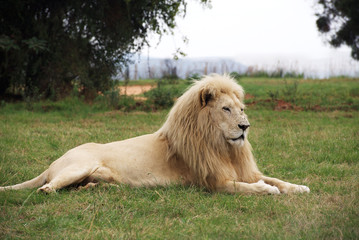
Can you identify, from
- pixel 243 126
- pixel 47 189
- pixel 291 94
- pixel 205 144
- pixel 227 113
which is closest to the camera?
pixel 47 189

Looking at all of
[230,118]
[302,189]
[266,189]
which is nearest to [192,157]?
[230,118]

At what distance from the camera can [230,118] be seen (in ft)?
14.3

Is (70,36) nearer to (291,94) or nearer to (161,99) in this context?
(161,99)

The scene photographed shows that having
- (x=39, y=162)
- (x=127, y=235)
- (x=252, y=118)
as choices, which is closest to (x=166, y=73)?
(x=252, y=118)

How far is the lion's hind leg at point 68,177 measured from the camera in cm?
429

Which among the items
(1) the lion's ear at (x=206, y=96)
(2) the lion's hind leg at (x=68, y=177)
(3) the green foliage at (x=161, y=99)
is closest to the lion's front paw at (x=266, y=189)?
(1) the lion's ear at (x=206, y=96)

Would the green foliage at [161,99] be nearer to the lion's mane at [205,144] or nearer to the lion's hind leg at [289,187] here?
the lion's mane at [205,144]

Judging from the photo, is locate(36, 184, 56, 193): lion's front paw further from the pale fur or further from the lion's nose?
the lion's nose

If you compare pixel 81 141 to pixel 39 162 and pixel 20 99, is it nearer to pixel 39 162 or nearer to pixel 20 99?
pixel 39 162

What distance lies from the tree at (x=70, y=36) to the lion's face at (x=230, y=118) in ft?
26.5

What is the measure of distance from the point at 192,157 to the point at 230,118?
1.85 feet

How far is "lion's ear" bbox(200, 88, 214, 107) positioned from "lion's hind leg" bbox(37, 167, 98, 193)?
4.23 feet

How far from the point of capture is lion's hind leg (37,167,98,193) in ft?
14.1

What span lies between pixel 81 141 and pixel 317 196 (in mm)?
4314
